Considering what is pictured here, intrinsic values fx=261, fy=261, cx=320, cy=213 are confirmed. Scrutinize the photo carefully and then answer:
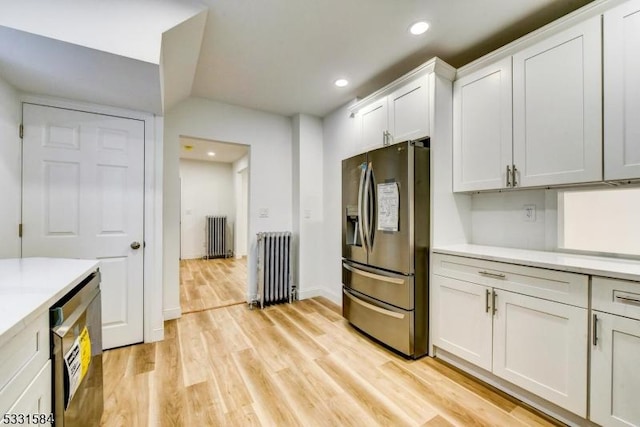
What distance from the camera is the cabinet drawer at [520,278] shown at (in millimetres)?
1395

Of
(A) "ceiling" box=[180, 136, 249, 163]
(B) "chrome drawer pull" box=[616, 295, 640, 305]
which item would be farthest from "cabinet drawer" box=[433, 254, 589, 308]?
(A) "ceiling" box=[180, 136, 249, 163]

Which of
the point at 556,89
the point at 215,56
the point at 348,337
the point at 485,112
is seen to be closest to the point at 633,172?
the point at 556,89

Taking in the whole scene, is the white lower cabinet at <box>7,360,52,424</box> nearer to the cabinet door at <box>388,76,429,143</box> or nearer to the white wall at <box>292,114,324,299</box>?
the cabinet door at <box>388,76,429,143</box>

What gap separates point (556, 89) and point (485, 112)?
16.5 inches

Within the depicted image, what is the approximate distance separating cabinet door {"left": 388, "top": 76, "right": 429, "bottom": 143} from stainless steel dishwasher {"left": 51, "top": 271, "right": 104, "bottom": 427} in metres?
2.38

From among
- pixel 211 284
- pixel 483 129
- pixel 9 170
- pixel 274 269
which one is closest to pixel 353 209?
pixel 483 129

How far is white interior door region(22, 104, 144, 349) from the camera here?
200cm

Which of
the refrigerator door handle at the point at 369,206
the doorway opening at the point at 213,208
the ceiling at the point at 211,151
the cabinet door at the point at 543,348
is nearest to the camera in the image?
the cabinet door at the point at 543,348

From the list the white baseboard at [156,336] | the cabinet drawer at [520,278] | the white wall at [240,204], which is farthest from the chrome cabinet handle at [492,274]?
the white wall at [240,204]

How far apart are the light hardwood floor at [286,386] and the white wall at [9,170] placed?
3.67ft

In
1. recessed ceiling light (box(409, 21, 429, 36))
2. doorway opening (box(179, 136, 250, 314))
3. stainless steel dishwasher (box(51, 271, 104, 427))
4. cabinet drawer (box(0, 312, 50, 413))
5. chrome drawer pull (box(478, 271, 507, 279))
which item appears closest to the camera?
cabinet drawer (box(0, 312, 50, 413))

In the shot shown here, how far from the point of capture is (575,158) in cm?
161

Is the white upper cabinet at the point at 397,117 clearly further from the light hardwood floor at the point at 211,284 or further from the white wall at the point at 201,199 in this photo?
the white wall at the point at 201,199

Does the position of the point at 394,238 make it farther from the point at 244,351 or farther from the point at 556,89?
the point at 244,351
